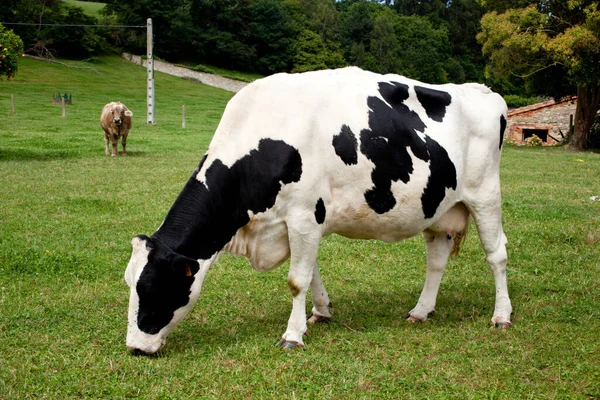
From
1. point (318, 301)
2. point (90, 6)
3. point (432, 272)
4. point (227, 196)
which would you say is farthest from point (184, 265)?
point (90, 6)

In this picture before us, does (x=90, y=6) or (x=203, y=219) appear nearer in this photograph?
(x=203, y=219)

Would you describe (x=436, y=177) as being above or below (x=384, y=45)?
below

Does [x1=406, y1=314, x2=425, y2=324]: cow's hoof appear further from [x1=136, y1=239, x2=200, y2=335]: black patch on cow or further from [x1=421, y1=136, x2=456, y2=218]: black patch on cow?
[x1=136, y1=239, x2=200, y2=335]: black patch on cow

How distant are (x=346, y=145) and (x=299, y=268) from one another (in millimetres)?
1156

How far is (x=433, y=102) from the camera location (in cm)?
664

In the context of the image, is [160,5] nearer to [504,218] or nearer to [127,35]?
[127,35]

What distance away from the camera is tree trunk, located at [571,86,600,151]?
3005 centimetres

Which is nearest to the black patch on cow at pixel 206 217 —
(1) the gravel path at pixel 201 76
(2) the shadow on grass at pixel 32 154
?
(2) the shadow on grass at pixel 32 154

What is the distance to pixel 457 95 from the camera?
270 inches

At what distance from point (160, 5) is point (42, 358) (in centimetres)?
7925

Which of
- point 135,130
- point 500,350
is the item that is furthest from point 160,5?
point 500,350

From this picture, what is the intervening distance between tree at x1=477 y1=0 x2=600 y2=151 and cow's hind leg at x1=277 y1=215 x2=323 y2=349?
2303cm

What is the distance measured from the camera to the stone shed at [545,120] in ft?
125

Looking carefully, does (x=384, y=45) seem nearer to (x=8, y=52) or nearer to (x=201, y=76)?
(x=201, y=76)
